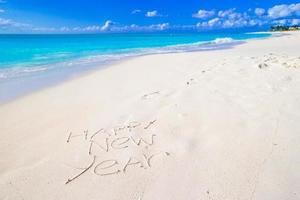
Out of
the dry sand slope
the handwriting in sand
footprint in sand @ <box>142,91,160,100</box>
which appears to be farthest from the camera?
footprint in sand @ <box>142,91,160,100</box>

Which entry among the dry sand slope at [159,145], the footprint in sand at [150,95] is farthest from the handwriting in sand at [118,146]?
the footprint in sand at [150,95]

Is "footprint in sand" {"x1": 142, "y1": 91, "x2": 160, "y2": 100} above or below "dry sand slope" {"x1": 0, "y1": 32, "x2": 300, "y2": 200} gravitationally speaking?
above

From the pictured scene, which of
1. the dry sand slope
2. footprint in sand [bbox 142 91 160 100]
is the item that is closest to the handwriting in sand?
the dry sand slope

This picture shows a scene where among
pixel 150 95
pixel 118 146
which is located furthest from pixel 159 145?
pixel 150 95

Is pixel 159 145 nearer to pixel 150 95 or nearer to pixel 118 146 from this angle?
pixel 118 146

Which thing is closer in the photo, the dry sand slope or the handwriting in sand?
the dry sand slope

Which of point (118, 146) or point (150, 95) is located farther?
point (150, 95)

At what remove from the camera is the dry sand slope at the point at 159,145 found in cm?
206

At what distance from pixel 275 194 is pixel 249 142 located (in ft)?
2.61

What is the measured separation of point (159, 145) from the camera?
2695 millimetres

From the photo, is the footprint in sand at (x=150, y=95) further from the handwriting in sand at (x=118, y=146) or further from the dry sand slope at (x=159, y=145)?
the handwriting in sand at (x=118, y=146)

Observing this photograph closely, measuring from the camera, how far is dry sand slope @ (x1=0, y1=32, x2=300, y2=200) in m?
2.06

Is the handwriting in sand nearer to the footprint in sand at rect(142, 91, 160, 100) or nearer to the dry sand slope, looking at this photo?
the dry sand slope

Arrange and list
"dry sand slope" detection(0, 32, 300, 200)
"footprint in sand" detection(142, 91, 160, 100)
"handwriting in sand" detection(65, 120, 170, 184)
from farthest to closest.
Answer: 1. "footprint in sand" detection(142, 91, 160, 100)
2. "handwriting in sand" detection(65, 120, 170, 184)
3. "dry sand slope" detection(0, 32, 300, 200)
